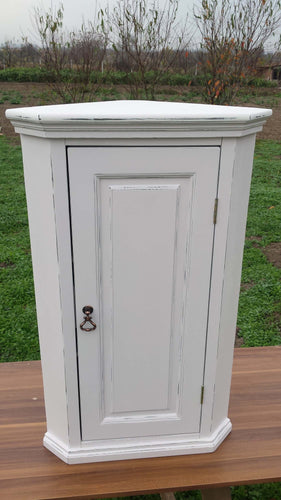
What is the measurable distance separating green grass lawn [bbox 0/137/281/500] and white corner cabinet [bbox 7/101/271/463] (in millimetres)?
1068

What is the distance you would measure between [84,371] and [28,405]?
0.63 meters

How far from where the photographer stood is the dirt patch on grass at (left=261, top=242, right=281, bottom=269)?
489 cm

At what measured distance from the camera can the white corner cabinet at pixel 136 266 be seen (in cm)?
148

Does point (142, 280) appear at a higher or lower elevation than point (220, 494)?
higher

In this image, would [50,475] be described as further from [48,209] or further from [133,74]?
[133,74]

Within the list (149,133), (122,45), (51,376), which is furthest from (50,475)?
(122,45)

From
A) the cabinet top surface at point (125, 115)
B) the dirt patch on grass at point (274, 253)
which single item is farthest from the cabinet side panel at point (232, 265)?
the dirt patch on grass at point (274, 253)

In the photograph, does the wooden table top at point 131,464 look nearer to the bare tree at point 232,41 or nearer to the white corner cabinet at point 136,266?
the white corner cabinet at point 136,266

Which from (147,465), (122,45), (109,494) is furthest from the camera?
(122,45)

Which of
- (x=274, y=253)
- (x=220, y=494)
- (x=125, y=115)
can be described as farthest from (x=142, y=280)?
(x=274, y=253)

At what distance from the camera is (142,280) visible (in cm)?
167

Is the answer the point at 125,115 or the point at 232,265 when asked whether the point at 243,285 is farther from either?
the point at 125,115

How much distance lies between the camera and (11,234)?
5.43 metres

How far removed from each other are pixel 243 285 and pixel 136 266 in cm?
305
